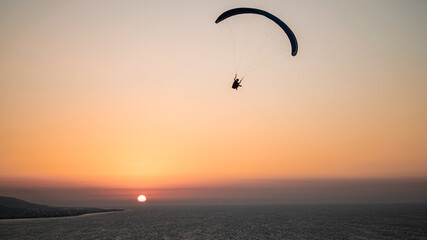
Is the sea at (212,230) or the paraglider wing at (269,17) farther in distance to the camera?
the sea at (212,230)

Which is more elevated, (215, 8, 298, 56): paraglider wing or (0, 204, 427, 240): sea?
(215, 8, 298, 56): paraglider wing

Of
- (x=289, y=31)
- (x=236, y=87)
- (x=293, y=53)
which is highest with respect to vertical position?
(x=289, y=31)

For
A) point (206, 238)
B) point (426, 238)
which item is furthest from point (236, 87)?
point (426, 238)

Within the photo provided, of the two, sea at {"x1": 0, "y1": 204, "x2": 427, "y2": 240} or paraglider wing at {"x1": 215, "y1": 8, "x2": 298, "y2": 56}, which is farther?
sea at {"x1": 0, "y1": 204, "x2": 427, "y2": 240}

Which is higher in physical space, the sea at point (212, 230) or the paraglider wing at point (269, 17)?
the paraglider wing at point (269, 17)

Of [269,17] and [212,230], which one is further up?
[269,17]

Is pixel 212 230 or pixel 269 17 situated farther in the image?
pixel 212 230

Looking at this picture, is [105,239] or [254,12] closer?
[254,12]

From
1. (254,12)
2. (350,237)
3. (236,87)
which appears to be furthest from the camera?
(350,237)

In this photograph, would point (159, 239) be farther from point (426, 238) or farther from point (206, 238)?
point (426, 238)

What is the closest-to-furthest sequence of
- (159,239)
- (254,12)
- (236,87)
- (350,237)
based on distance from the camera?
(236,87), (254,12), (159,239), (350,237)

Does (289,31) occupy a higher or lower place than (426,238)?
higher
